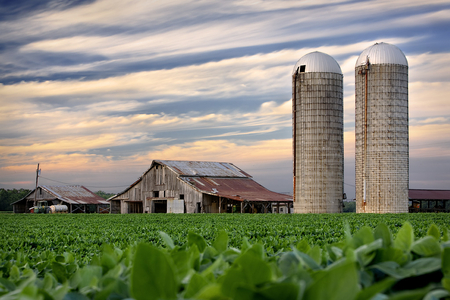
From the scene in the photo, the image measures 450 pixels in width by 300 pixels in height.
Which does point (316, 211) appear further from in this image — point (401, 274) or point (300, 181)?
point (401, 274)

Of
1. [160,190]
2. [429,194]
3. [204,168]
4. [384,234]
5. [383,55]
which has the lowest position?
[429,194]

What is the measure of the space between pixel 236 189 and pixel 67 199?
85.9 feet

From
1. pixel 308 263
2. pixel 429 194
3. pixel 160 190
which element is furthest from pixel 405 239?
pixel 429 194

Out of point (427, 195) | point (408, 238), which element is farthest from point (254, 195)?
point (408, 238)

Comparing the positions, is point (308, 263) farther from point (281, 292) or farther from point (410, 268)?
point (281, 292)

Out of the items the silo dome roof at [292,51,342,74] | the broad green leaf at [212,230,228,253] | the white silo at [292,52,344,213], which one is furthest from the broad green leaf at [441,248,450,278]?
the silo dome roof at [292,51,342,74]

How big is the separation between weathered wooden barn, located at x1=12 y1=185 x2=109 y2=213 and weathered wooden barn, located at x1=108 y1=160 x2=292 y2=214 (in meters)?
9.79

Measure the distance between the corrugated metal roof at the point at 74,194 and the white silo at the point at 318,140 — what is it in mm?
32755

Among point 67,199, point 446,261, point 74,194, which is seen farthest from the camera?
point 74,194

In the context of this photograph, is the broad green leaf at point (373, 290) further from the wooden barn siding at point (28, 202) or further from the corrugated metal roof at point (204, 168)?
the wooden barn siding at point (28, 202)

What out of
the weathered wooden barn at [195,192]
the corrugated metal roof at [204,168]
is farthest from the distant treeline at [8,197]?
the corrugated metal roof at [204,168]

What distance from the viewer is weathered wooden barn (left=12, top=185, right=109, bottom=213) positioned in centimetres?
5747

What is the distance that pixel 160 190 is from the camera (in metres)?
44.9

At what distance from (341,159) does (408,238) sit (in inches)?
1276
